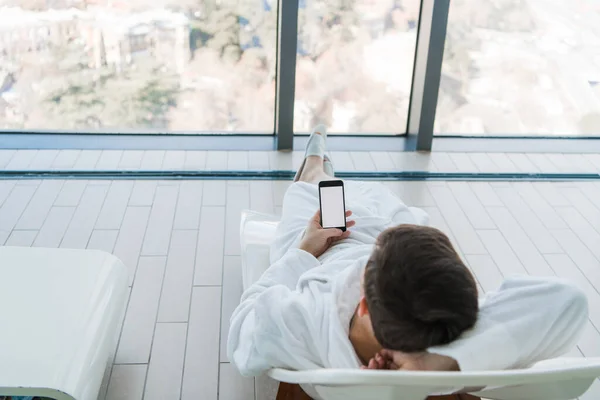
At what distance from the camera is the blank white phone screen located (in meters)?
1.76

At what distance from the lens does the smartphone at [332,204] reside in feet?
5.79

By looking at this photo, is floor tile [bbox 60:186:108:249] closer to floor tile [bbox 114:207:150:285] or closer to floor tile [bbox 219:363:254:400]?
floor tile [bbox 114:207:150:285]

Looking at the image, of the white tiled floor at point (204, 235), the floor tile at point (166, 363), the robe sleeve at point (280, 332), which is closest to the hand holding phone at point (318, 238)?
the robe sleeve at point (280, 332)

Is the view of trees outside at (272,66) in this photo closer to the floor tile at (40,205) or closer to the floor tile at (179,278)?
the floor tile at (40,205)

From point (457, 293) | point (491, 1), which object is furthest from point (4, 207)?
point (491, 1)

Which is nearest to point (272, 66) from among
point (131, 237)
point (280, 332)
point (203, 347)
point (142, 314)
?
point (131, 237)

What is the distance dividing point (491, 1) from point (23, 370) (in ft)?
8.70

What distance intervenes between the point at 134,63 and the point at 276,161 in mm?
813

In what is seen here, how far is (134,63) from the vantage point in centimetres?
308

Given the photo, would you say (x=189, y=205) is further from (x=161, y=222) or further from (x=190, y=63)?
(x=190, y=63)

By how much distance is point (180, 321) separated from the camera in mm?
2064

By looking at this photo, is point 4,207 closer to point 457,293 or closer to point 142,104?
point 142,104

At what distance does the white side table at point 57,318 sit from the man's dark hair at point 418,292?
732 mm

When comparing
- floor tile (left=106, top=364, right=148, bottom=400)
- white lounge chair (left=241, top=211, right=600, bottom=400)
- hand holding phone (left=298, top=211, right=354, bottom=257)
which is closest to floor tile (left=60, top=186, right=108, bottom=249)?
floor tile (left=106, top=364, right=148, bottom=400)
